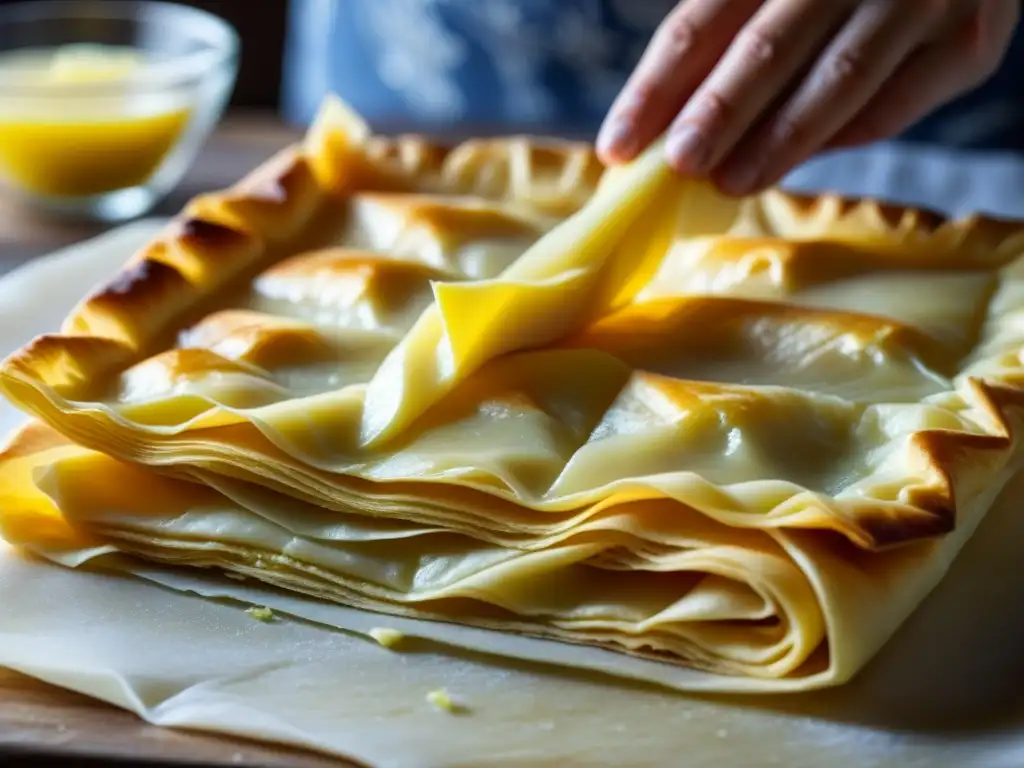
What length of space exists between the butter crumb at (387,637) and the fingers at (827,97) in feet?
2.26

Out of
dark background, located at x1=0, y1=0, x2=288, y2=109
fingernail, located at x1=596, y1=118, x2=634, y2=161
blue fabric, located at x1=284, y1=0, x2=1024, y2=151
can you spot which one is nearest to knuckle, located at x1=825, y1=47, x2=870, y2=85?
fingernail, located at x1=596, y1=118, x2=634, y2=161

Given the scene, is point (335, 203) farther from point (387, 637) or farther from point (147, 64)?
point (387, 637)

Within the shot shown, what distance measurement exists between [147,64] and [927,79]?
1.25m

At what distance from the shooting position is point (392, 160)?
72.1 inches

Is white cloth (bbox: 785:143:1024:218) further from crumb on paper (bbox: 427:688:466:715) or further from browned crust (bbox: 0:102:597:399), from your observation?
crumb on paper (bbox: 427:688:466:715)

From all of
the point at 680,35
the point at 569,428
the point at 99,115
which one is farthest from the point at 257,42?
the point at 569,428

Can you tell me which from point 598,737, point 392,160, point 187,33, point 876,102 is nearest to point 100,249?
point 392,160

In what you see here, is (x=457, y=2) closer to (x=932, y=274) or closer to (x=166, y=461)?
(x=932, y=274)

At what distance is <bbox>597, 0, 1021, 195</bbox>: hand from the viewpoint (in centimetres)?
146

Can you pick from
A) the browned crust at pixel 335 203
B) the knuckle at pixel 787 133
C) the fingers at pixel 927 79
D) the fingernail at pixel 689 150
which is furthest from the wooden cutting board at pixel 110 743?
the fingers at pixel 927 79

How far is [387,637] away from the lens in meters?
1.07

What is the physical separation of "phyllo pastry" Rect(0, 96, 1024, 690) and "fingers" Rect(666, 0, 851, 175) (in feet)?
0.14

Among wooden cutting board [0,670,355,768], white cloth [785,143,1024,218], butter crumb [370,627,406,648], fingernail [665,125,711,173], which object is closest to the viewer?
wooden cutting board [0,670,355,768]

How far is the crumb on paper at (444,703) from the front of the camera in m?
1.00
